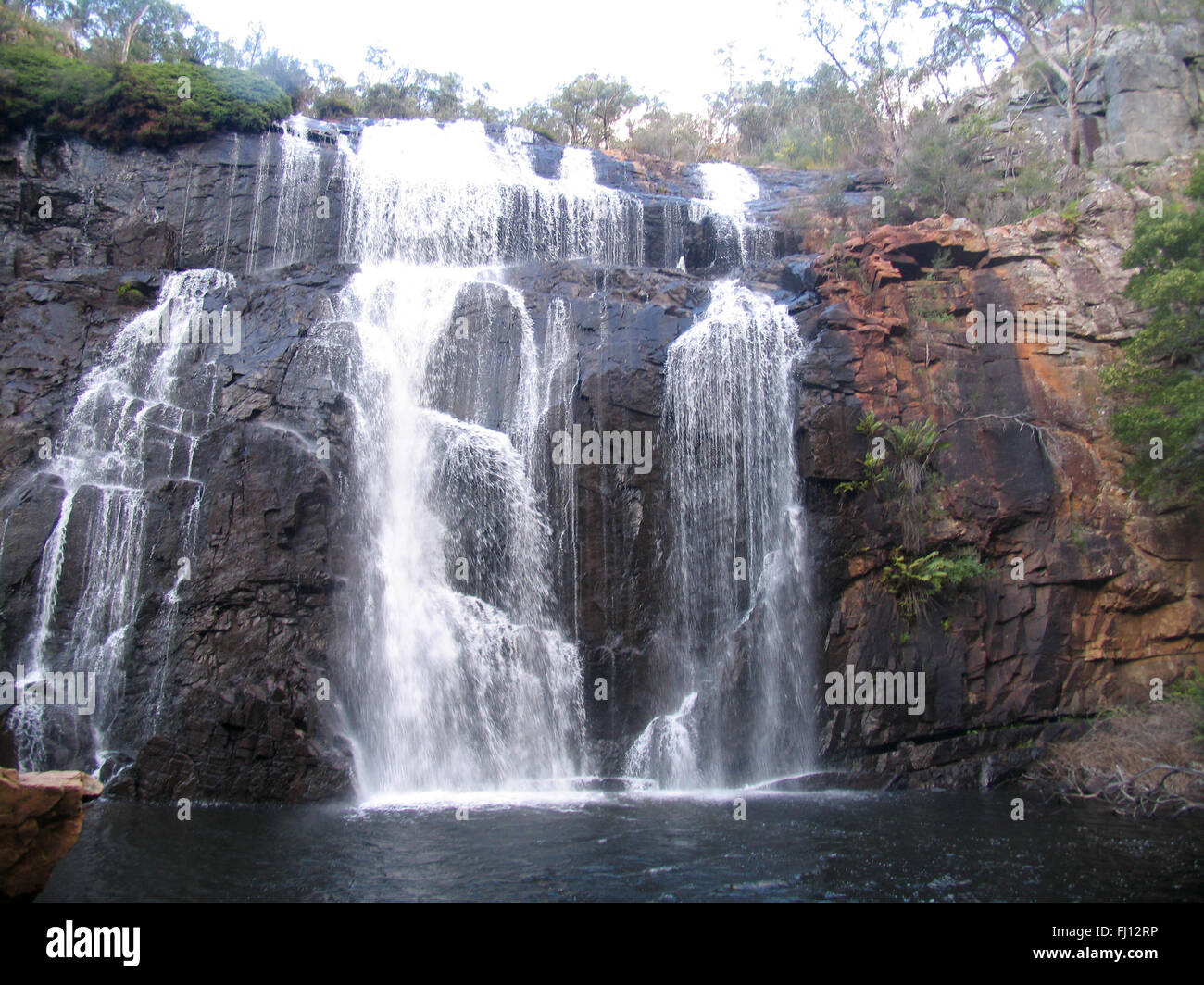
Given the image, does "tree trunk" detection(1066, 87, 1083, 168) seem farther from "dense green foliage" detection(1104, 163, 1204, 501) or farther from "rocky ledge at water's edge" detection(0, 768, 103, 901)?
"rocky ledge at water's edge" detection(0, 768, 103, 901)

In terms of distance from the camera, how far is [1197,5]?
21438 mm

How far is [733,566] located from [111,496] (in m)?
11.5

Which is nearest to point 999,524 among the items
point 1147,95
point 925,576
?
point 925,576

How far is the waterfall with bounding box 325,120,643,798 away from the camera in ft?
49.2

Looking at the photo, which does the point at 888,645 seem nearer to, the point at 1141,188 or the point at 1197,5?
the point at 1141,188

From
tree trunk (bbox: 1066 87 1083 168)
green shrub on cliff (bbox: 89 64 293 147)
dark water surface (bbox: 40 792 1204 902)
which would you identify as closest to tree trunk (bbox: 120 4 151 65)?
green shrub on cliff (bbox: 89 64 293 147)

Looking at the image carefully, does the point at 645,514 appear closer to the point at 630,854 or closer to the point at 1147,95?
the point at 630,854

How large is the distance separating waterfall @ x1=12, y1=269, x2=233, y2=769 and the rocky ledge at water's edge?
7328 millimetres

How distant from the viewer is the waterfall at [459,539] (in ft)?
49.2

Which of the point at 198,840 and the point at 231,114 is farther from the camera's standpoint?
the point at 231,114

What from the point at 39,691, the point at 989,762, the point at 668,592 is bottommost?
the point at 989,762
